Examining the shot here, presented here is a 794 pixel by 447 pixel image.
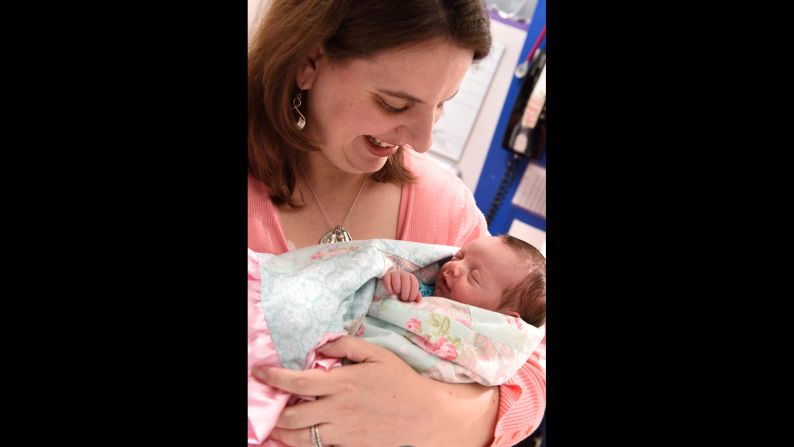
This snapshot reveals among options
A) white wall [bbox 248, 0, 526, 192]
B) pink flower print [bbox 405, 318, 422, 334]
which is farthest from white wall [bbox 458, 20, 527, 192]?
pink flower print [bbox 405, 318, 422, 334]

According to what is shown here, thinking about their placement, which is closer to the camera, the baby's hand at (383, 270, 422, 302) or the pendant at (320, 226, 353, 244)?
the baby's hand at (383, 270, 422, 302)

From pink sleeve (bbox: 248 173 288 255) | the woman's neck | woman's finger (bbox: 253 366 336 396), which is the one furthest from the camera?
the woman's neck

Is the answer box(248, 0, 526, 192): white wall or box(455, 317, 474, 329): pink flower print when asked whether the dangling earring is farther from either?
box(248, 0, 526, 192): white wall

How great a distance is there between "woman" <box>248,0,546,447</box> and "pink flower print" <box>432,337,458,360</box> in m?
0.05

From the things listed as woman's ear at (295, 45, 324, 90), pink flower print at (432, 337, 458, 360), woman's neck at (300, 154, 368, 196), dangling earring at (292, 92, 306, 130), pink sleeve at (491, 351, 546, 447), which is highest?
woman's ear at (295, 45, 324, 90)

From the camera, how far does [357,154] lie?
1.10 m

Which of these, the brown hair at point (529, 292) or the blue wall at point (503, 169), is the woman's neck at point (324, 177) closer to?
the brown hair at point (529, 292)

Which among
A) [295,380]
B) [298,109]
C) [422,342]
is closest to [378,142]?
[298,109]

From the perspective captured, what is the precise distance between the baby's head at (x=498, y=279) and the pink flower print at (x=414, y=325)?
0.18m

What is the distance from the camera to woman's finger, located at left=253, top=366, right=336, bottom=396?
2.65 ft
